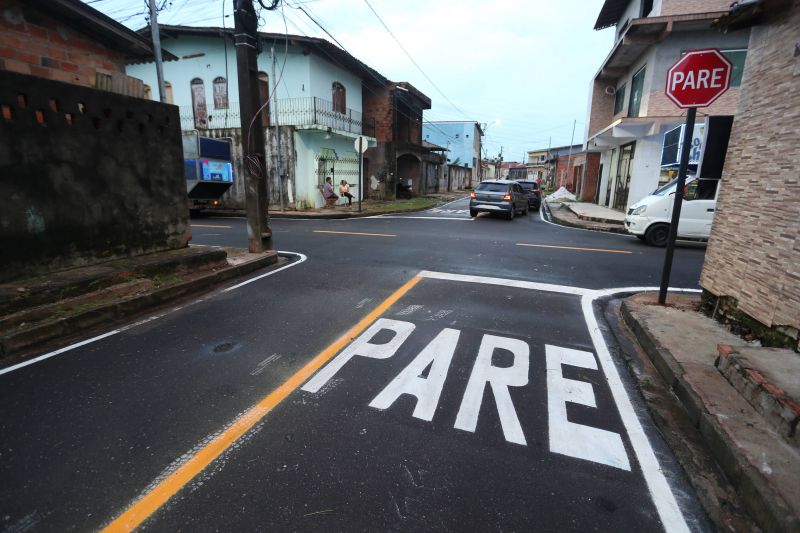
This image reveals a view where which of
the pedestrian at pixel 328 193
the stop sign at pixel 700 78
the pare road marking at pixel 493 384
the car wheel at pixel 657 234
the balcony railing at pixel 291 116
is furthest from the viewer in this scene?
the pedestrian at pixel 328 193

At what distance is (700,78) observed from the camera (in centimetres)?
451

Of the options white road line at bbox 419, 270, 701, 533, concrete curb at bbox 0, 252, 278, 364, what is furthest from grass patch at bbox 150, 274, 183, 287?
white road line at bbox 419, 270, 701, 533

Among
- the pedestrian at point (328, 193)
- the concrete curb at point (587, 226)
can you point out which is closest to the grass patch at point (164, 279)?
the concrete curb at point (587, 226)

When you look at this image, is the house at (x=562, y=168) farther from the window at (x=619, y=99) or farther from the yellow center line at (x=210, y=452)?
the yellow center line at (x=210, y=452)

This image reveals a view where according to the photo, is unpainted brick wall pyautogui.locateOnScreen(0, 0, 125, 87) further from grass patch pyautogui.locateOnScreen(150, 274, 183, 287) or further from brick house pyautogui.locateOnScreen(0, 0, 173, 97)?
grass patch pyautogui.locateOnScreen(150, 274, 183, 287)

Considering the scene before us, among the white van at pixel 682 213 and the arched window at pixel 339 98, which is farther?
the arched window at pixel 339 98

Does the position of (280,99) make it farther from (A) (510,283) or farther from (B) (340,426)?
(B) (340,426)

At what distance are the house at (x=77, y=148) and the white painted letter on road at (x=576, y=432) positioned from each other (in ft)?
19.4

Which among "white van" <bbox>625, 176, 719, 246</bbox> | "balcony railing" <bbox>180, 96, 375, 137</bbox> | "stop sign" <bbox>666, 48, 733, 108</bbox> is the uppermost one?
"balcony railing" <bbox>180, 96, 375, 137</bbox>

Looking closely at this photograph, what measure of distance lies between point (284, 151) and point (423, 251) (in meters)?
11.5

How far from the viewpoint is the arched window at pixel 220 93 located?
1850 cm

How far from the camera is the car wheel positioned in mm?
10219

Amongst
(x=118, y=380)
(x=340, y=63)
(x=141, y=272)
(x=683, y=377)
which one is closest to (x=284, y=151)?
(x=340, y=63)

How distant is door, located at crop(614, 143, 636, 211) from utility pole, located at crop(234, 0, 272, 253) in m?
15.9
